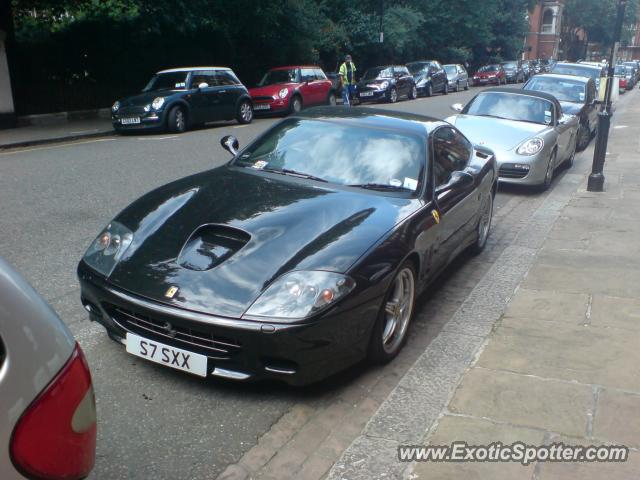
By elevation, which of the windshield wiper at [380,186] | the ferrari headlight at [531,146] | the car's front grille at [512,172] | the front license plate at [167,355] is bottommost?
the car's front grille at [512,172]

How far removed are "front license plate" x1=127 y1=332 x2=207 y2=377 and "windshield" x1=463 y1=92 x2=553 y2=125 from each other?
874 centimetres

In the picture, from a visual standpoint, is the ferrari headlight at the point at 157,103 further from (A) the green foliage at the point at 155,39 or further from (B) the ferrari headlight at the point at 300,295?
(B) the ferrari headlight at the point at 300,295

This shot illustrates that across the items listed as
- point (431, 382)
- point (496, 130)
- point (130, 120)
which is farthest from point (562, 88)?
point (431, 382)

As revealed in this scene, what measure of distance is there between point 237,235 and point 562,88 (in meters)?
12.5

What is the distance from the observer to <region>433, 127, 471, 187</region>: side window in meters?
5.29

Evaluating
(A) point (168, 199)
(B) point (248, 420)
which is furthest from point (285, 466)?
(A) point (168, 199)

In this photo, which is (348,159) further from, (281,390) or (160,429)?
(160,429)

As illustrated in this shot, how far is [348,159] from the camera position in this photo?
5.07m

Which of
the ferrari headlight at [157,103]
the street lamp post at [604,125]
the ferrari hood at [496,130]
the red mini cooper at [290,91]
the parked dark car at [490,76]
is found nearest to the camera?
the street lamp post at [604,125]

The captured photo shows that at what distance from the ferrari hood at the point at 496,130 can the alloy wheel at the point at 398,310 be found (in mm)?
6099

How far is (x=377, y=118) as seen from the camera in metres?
5.56

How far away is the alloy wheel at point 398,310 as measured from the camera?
421 cm

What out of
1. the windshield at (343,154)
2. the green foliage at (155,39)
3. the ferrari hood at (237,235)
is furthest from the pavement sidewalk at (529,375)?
the green foliage at (155,39)

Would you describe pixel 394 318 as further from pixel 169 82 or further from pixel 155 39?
pixel 155 39
